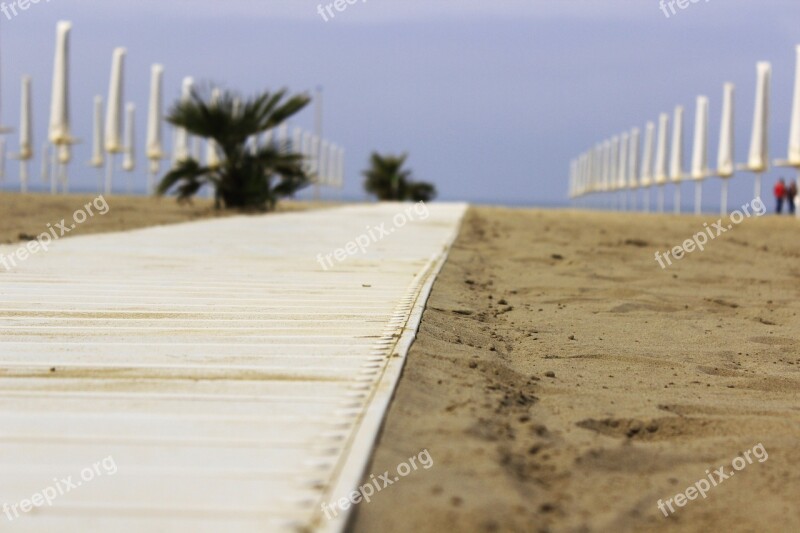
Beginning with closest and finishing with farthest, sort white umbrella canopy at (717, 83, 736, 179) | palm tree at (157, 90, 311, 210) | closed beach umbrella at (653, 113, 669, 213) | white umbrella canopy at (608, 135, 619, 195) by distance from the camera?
1. palm tree at (157, 90, 311, 210)
2. white umbrella canopy at (717, 83, 736, 179)
3. closed beach umbrella at (653, 113, 669, 213)
4. white umbrella canopy at (608, 135, 619, 195)

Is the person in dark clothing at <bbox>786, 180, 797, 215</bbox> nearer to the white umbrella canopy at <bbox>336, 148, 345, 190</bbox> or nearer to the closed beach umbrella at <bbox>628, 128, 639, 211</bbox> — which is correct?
the closed beach umbrella at <bbox>628, 128, 639, 211</bbox>

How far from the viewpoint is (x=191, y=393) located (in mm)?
2514

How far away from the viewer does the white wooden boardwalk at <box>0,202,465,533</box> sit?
1768mm

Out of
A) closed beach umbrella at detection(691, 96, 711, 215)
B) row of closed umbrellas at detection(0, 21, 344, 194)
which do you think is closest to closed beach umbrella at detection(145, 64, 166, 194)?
row of closed umbrellas at detection(0, 21, 344, 194)

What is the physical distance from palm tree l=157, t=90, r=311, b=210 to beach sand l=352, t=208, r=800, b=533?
411 inches

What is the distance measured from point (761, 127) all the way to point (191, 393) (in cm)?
2015

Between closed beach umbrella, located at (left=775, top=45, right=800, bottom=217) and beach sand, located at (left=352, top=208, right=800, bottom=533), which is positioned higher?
closed beach umbrella, located at (left=775, top=45, right=800, bottom=217)

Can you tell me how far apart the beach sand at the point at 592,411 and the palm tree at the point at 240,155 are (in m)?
10.4

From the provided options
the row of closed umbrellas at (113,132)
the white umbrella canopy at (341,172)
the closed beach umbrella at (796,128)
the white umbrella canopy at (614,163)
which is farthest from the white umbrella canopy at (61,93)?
the white umbrella canopy at (341,172)

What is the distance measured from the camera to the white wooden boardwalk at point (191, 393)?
5.80 feet

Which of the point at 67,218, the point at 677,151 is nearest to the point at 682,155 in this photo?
the point at 677,151

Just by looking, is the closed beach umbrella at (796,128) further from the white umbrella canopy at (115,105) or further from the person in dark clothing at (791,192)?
the white umbrella canopy at (115,105)

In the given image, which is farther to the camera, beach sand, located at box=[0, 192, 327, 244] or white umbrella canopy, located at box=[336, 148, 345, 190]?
white umbrella canopy, located at box=[336, 148, 345, 190]

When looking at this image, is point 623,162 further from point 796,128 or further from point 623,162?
point 796,128
